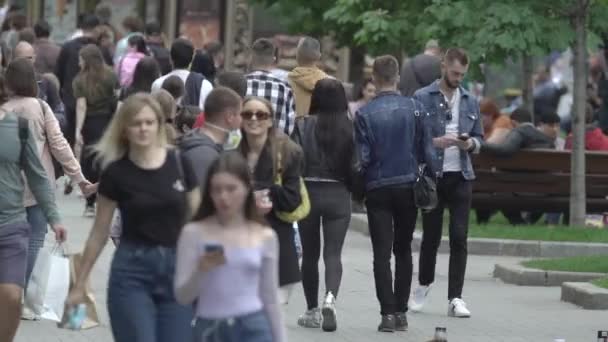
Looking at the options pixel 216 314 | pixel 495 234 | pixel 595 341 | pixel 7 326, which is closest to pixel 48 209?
pixel 7 326

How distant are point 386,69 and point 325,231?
1136mm

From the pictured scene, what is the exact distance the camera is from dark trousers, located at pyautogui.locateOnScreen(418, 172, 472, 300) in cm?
1373

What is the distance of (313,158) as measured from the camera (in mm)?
12773

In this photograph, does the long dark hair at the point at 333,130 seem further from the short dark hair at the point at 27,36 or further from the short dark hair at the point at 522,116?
the short dark hair at the point at 27,36

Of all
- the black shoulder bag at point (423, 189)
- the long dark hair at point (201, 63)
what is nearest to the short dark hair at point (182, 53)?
the long dark hair at point (201, 63)

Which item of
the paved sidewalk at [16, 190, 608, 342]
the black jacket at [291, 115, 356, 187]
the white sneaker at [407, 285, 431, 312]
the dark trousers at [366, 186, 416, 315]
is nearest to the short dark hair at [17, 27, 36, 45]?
the paved sidewalk at [16, 190, 608, 342]

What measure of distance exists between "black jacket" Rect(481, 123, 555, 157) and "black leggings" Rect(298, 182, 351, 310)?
692 cm

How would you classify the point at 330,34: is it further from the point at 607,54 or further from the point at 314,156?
the point at 314,156

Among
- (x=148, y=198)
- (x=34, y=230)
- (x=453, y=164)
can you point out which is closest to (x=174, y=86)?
(x=453, y=164)

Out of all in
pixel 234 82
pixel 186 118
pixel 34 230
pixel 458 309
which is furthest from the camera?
pixel 458 309

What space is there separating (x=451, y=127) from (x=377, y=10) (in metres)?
9.47

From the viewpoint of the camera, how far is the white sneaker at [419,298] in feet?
45.7

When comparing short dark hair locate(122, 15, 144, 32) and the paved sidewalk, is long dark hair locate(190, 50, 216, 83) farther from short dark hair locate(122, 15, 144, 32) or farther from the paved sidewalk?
short dark hair locate(122, 15, 144, 32)

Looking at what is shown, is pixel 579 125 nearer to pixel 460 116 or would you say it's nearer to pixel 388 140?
pixel 460 116
